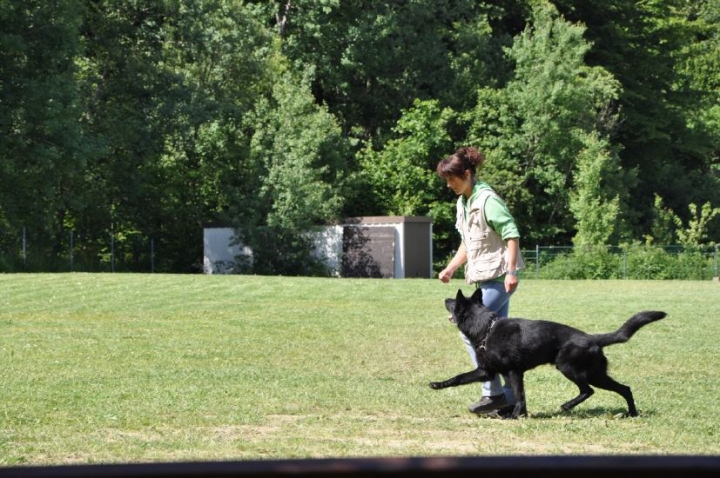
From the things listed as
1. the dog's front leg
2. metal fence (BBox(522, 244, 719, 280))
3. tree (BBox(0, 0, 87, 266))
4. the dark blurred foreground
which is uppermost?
tree (BBox(0, 0, 87, 266))

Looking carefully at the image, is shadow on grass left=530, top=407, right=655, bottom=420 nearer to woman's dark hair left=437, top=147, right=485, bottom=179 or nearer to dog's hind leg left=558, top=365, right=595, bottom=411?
dog's hind leg left=558, top=365, right=595, bottom=411

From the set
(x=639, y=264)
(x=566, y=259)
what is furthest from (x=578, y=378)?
(x=566, y=259)

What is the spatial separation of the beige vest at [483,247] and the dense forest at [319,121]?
32342 millimetres

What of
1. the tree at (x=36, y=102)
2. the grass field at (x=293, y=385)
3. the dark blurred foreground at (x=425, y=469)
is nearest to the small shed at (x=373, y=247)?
the tree at (x=36, y=102)

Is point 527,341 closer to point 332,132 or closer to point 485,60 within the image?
point 332,132

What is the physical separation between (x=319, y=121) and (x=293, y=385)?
121ft

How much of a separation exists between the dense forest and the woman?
32.3 meters

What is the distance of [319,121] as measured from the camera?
47.9 m

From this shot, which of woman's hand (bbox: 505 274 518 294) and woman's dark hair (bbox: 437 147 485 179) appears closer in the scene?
woman's hand (bbox: 505 274 518 294)

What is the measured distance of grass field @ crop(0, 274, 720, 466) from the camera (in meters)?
7.83

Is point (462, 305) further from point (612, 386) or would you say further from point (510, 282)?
point (612, 386)

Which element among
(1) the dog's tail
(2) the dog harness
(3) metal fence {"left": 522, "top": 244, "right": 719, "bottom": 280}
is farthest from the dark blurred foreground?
(3) metal fence {"left": 522, "top": 244, "right": 719, "bottom": 280}

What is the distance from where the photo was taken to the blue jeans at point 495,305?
937 centimetres

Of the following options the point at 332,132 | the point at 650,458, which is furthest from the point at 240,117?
the point at 650,458
